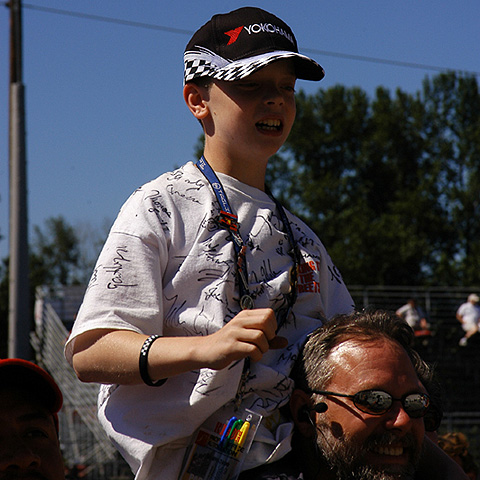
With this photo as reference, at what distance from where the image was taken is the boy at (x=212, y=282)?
1.98 meters

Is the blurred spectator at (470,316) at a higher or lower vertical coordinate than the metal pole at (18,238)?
lower

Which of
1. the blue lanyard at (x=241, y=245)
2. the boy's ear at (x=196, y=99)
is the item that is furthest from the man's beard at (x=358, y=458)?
the boy's ear at (x=196, y=99)

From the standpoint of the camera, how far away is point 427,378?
2.39 meters

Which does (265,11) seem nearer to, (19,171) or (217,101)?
(217,101)

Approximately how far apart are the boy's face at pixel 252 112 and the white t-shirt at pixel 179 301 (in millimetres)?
148

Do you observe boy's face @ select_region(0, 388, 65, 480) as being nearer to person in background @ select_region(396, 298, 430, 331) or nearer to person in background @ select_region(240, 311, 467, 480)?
person in background @ select_region(240, 311, 467, 480)

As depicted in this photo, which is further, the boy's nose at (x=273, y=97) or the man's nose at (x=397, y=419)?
the boy's nose at (x=273, y=97)

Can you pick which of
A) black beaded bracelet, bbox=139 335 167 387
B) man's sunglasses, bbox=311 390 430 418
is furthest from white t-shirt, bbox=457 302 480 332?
black beaded bracelet, bbox=139 335 167 387

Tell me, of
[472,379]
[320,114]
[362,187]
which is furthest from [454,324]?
[320,114]

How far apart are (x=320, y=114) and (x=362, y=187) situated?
505 cm

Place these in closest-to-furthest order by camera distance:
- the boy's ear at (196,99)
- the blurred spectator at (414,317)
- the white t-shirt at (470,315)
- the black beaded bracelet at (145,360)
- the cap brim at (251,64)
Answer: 1. the black beaded bracelet at (145,360)
2. the cap brim at (251,64)
3. the boy's ear at (196,99)
4. the blurred spectator at (414,317)
5. the white t-shirt at (470,315)

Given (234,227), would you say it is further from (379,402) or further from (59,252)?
(59,252)

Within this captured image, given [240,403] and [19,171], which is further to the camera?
[19,171]

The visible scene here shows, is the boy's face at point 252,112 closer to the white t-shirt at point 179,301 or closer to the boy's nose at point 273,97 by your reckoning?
the boy's nose at point 273,97
